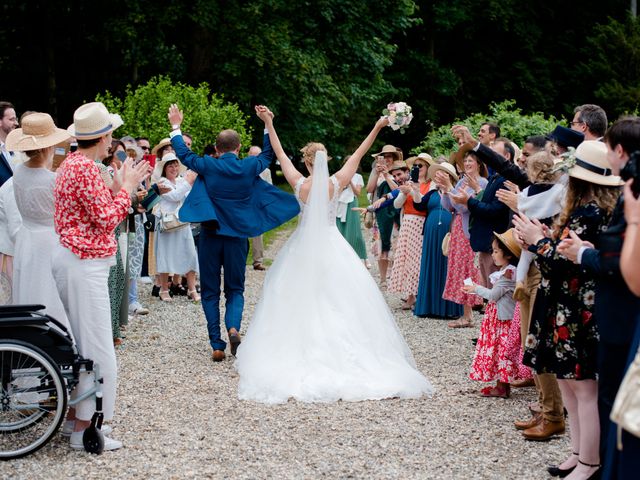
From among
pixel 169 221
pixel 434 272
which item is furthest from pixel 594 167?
pixel 169 221

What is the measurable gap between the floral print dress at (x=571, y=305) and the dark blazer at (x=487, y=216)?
10.7 feet

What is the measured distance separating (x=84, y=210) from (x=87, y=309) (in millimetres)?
632

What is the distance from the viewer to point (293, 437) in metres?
5.76

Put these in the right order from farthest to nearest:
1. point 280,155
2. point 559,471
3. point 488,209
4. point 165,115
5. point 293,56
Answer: point 293,56 → point 165,115 → point 488,209 → point 280,155 → point 559,471

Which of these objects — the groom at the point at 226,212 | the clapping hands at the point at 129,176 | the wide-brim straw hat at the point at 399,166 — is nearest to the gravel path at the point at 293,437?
the groom at the point at 226,212

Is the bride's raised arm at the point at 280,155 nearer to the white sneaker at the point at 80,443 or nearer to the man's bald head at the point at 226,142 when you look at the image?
the man's bald head at the point at 226,142

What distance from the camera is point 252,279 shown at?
13.8 meters

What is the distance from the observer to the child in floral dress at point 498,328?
670cm

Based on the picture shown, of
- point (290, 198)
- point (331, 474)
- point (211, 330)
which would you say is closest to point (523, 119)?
point (290, 198)

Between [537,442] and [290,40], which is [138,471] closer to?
[537,442]

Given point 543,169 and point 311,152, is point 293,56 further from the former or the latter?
point 543,169

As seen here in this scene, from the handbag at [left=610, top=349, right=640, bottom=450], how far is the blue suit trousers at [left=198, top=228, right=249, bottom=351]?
562 cm

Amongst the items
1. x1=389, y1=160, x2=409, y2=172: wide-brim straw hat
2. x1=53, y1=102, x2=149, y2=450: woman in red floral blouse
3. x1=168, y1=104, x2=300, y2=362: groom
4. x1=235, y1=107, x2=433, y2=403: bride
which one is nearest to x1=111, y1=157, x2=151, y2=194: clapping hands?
x1=53, y1=102, x2=149, y2=450: woman in red floral blouse

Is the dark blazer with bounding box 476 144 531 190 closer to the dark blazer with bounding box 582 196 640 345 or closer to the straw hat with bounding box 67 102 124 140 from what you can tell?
the dark blazer with bounding box 582 196 640 345
